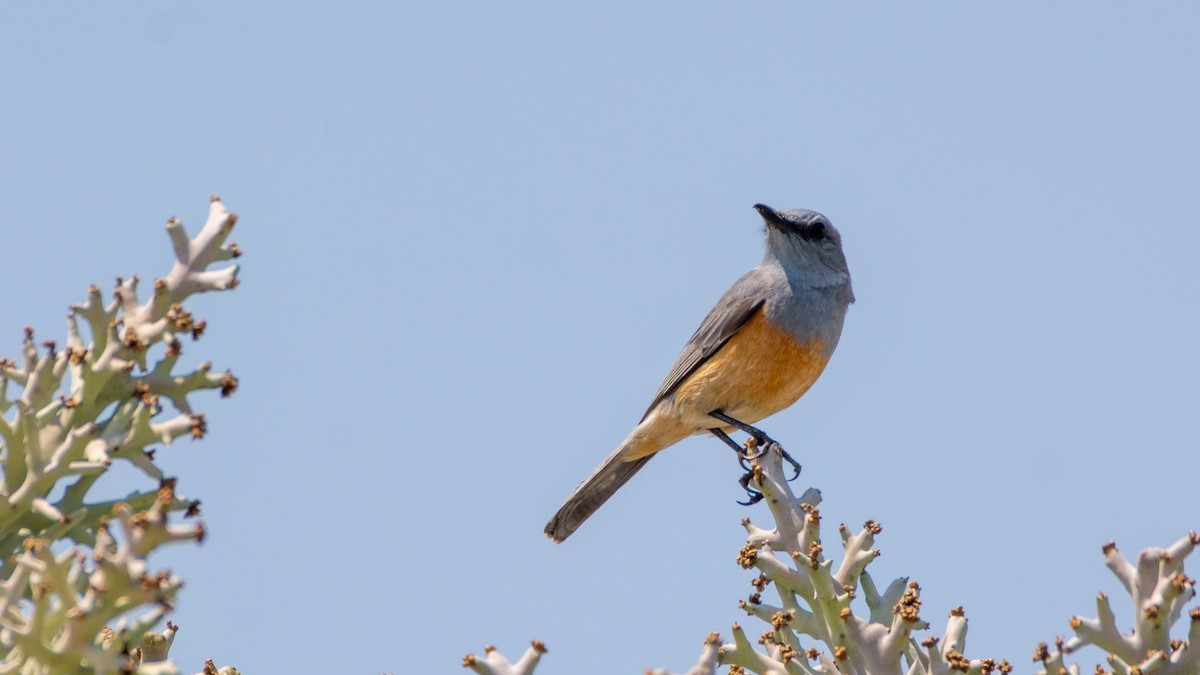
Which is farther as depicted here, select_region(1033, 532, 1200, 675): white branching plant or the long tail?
the long tail

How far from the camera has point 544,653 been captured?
Result: 375 centimetres

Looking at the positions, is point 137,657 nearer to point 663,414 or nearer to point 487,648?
point 487,648

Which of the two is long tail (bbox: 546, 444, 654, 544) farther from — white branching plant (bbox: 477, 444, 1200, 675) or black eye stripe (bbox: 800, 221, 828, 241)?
white branching plant (bbox: 477, 444, 1200, 675)

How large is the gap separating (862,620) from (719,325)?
4.89 meters

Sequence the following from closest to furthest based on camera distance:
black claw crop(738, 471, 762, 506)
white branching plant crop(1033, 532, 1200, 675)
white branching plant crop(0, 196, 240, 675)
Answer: white branching plant crop(0, 196, 240, 675) → white branching plant crop(1033, 532, 1200, 675) → black claw crop(738, 471, 762, 506)

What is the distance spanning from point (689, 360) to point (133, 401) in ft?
21.9

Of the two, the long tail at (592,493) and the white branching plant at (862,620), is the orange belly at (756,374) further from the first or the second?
the white branching plant at (862,620)

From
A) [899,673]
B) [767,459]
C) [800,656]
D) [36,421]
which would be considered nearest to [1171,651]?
[899,673]

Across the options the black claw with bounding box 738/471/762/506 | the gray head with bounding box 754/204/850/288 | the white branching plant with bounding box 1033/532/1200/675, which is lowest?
the white branching plant with bounding box 1033/532/1200/675

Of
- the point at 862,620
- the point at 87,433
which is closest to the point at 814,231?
the point at 862,620

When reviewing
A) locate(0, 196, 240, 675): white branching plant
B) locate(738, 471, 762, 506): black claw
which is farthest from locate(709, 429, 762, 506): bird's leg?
locate(0, 196, 240, 675): white branching plant

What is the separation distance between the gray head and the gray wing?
23 centimetres

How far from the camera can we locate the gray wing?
9773 millimetres

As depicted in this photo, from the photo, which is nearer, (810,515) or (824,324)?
(810,515)
